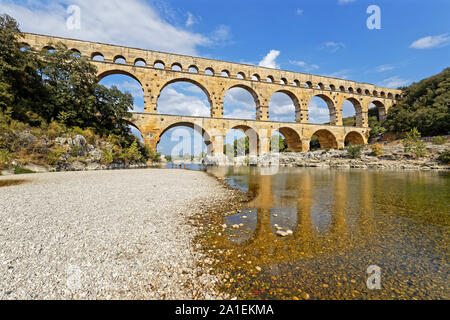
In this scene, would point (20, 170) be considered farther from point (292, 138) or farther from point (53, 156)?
point (292, 138)

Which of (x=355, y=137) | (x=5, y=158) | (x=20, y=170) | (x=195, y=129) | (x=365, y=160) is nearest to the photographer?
(x=5, y=158)

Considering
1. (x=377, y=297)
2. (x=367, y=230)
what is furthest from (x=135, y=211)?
(x=367, y=230)

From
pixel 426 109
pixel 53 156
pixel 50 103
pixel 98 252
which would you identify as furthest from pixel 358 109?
pixel 50 103

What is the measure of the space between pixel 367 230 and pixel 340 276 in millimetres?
2087

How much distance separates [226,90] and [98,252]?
Result: 27.9 meters

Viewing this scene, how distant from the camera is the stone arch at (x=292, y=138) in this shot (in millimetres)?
29759

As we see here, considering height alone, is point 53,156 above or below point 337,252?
above

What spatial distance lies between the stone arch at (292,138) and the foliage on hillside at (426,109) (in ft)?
49.8

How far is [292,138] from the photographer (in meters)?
31.2

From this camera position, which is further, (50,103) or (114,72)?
(114,72)

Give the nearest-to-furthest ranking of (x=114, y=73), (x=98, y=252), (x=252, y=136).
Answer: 1. (x=98, y=252)
2. (x=114, y=73)
3. (x=252, y=136)

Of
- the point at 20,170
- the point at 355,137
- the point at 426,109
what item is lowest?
the point at 20,170

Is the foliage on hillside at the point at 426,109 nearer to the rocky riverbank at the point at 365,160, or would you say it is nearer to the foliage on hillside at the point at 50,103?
the rocky riverbank at the point at 365,160

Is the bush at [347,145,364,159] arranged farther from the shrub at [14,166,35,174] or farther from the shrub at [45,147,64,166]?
the shrub at [14,166,35,174]
